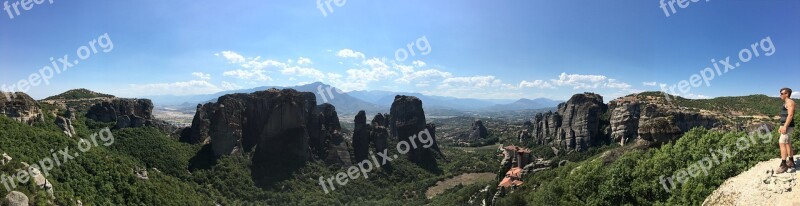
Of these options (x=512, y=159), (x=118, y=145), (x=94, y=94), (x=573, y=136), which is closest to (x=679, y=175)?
(x=512, y=159)

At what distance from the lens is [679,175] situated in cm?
2511

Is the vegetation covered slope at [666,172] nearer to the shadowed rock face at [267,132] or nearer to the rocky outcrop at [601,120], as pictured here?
the rocky outcrop at [601,120]

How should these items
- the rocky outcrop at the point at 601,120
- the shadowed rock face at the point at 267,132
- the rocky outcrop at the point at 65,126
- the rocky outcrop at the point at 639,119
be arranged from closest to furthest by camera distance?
the rocky outcrop at the point at 65,126 → the shadowed rock face at the point at 267,132 → the rocky outcrop at the point at 639,119 → the rocky outcrop at the point at 601,120

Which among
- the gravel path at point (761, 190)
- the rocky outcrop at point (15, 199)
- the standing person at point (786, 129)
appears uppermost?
the standing person at point (786, 129)

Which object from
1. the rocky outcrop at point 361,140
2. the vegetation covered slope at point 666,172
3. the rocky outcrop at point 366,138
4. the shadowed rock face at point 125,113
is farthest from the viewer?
the rocky outcrop at point 366,138

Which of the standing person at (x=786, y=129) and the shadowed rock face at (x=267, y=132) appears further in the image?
the shadowed rock face at (x=267, y=132)

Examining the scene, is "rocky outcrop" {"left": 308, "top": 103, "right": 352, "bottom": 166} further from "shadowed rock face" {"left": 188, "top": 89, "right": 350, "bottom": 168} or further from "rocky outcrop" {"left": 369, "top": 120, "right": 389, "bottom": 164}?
"rocky outcrop" {"left": 369, "top": 120, "right": 389, "bottom": 164}

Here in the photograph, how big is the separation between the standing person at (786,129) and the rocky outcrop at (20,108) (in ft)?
232

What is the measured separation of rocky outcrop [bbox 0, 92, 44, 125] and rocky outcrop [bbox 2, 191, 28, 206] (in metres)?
29.3

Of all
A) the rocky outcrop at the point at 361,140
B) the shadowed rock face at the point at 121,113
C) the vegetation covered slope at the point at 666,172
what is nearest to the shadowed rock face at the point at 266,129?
the rocky outcrop at the point at 361,140

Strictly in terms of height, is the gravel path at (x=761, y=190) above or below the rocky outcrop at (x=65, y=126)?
above

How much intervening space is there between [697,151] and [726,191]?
8.12 m

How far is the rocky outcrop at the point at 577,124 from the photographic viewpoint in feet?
357

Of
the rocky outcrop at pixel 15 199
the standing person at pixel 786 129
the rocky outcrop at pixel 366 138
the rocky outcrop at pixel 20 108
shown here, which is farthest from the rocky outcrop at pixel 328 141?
the standing person at pixel 786 129
